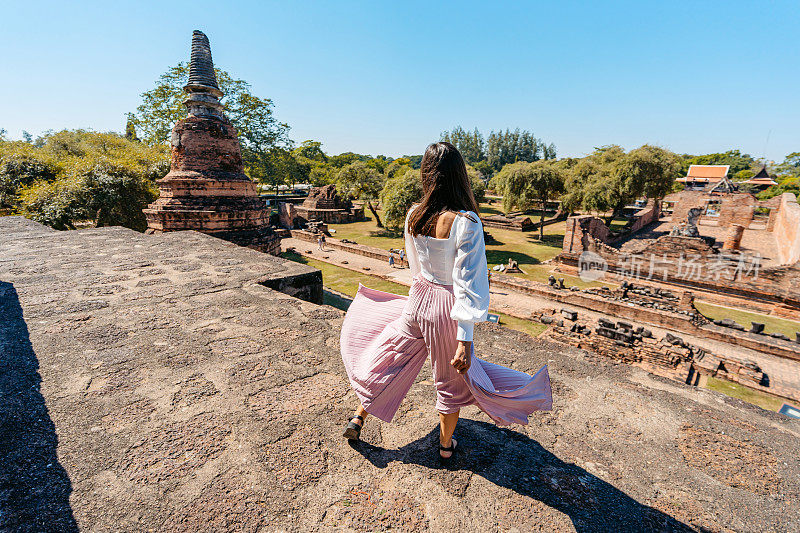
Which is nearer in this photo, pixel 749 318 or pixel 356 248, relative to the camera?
pixel 749 318

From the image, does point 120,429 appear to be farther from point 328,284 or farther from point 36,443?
point 328,284

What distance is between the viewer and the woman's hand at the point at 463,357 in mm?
1449

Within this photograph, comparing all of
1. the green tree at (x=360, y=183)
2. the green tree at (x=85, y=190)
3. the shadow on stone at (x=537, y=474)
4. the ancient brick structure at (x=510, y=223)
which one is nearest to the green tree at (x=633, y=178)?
the ancient brick structure at (x=510, y=223)

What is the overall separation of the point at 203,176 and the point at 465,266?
1015 centimetres

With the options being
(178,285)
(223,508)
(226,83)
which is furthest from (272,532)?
(226,83)

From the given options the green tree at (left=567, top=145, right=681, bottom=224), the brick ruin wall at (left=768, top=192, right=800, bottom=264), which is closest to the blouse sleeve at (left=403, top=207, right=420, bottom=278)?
the brick ruin wall at (left=768, top=192, right=800, bottom=264)

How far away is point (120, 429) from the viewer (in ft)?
5.34

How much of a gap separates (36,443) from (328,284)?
10.8 metres

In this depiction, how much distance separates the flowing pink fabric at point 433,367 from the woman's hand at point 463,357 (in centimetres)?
7

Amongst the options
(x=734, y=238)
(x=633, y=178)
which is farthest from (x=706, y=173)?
(x=734, y=238)

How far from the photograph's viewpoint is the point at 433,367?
5.24 ft

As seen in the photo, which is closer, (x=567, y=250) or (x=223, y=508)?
(x=223, y=508)

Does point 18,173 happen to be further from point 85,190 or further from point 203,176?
point 203,176

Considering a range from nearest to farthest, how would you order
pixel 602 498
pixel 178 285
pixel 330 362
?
pixel 602 498
pixel 330 362
pixel 178 285
